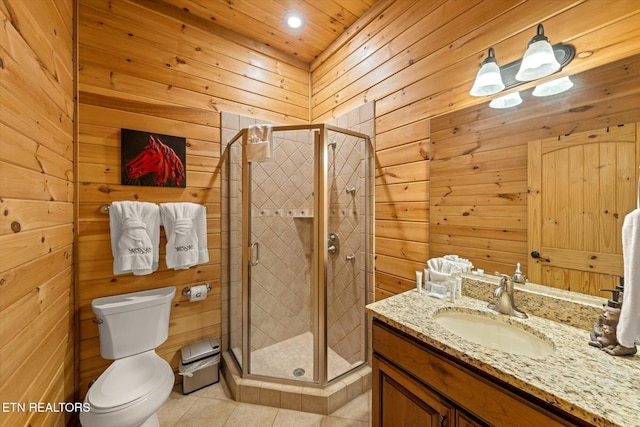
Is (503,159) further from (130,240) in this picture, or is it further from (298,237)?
(130,240)

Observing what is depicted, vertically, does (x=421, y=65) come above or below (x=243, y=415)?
above

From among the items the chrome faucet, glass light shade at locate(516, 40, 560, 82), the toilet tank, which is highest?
glass light shade at locate(516, 40, 560, 82)

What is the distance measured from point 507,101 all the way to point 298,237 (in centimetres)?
178

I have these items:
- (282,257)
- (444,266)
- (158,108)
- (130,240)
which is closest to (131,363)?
(130,240)

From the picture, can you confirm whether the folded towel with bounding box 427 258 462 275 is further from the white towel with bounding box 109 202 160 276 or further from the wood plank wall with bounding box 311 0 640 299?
the white towel with bounding box 109 202 160 276

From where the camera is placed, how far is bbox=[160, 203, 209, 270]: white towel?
1.88 m

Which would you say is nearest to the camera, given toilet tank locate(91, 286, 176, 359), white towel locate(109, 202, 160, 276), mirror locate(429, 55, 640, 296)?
mirror locate(429, 55, 640, 296)

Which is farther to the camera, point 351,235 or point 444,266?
point 351,235

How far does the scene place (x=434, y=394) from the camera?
94cm

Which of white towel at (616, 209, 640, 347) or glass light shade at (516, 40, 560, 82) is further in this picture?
glass light shade at (516, 40, 560, 82)

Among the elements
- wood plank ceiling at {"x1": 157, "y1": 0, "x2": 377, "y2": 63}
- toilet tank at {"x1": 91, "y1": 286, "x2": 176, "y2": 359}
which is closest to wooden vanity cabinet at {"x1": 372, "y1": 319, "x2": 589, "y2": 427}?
toilet tank at {"x1": 91, "y1": 286, "x2": 176, "y2": 359}

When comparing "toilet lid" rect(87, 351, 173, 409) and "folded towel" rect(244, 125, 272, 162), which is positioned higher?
"folded towel" rect(244, 125, 272, 162)

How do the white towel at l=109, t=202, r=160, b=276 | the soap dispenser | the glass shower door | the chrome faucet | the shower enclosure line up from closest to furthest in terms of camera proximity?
the soap dispenser < the chrome faucet < the white towel at l=109, t=202, r=160, b=276 < the shower enclosure < the glass shower door

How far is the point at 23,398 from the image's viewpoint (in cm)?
99
